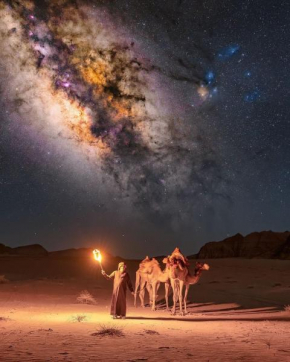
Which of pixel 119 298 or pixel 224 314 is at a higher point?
pixel 119 298

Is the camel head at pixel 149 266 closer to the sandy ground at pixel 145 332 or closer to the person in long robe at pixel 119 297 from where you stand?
the sandy ground at pixel 145 332

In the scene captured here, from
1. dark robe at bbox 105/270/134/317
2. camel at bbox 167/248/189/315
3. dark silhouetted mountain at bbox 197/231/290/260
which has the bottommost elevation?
dark robe at bbox 105/270/134/317

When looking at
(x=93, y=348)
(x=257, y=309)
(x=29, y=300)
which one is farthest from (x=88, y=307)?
(x=93, y=348)

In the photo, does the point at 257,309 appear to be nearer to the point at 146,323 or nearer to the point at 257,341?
the point at 146,323

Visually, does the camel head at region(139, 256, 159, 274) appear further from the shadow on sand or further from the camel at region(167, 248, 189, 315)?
the shadow on sand

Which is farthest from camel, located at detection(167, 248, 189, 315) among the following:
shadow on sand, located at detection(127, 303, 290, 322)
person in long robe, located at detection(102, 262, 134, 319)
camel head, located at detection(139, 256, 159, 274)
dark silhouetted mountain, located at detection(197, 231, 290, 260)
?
dark silhouetted mountain, located at detection(197, 231, 290, 260)

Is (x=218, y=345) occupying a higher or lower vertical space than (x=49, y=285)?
lower

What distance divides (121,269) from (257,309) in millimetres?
7236

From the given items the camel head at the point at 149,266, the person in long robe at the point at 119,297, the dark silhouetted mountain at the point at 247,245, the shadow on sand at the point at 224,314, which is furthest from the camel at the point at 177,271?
the dark silhouetted mountain at the point at 247,245

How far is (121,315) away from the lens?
13734mm

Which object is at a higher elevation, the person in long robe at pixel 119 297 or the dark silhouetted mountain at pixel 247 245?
the dark silhouetted mountain at pixel 247 245

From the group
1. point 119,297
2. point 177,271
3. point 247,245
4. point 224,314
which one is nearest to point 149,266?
point 177,271

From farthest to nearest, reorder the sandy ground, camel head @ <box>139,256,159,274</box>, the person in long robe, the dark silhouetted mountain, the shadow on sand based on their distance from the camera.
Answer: the dark silhouetted mountain < camel head @ <box>139,256,159,274</box> < the shadow on sand < the person in long robe < the sandy ground

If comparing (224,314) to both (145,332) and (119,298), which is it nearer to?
(119,298)
